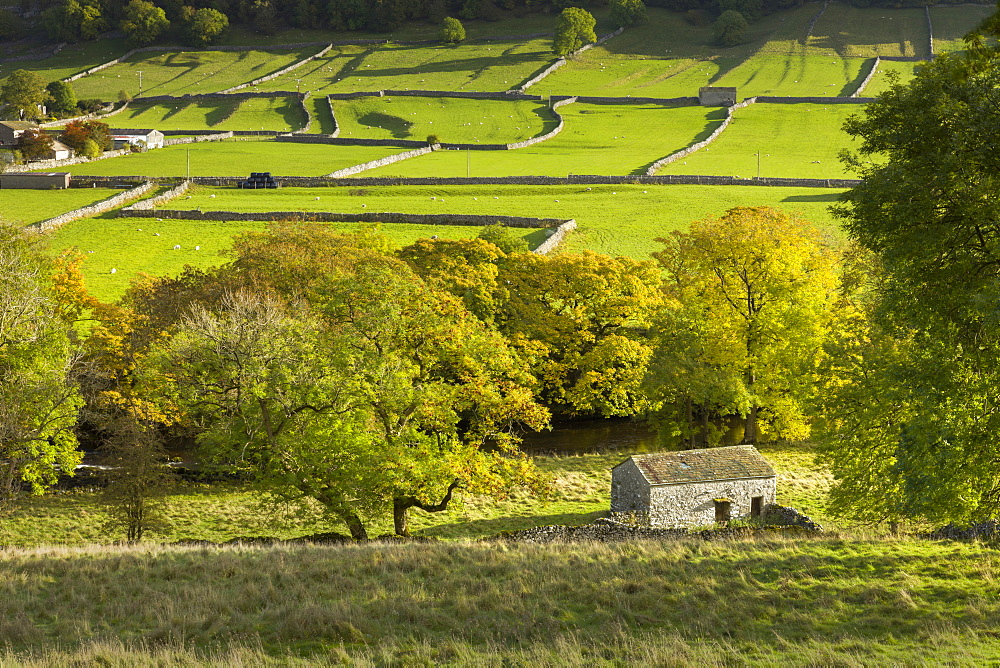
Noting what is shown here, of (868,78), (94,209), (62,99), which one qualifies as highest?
(868,78)

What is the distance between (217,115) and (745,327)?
12153 cm

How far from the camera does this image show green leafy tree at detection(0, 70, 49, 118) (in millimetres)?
148875

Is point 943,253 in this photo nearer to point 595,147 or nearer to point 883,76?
point 595,147

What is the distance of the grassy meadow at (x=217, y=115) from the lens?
140125 millimetres

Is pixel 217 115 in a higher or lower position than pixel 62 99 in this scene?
lower

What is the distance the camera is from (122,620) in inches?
659

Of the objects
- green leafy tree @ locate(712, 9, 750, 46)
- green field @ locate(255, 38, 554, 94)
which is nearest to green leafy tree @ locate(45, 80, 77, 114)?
green field @ locate(255, 38, 554, 94)

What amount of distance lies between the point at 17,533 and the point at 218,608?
20598mm

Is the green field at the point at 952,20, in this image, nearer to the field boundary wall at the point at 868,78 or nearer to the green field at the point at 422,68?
the field boundary wall at the point at 868,78

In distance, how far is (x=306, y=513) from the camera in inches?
1230

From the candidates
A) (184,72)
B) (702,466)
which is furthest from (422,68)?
(702,466)

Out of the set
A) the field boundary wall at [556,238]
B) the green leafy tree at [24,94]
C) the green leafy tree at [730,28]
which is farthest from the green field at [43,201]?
the green leafy tree at [730,28]

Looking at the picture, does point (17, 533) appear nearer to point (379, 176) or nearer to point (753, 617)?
point (753, 617)

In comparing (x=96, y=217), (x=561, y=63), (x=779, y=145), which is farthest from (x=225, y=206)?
(x=561, y=63)
